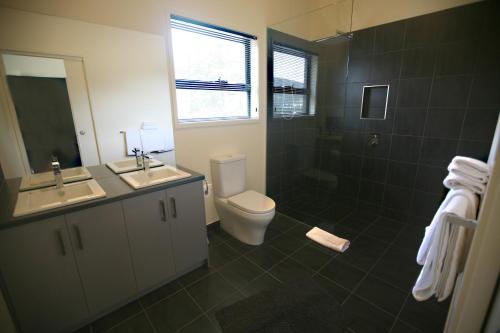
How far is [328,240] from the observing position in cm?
235

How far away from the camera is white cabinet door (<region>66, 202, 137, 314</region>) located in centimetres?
135

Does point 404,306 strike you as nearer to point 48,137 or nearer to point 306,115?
point 306,115

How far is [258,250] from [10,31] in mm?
2435

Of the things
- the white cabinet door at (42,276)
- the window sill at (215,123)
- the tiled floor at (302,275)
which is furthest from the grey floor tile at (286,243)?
the white cabinet door at (42,276)

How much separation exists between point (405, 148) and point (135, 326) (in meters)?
3.07

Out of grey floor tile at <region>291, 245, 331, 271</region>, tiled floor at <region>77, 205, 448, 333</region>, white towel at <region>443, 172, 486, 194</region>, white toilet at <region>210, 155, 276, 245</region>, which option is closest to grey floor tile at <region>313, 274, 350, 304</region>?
tiled floor at <region>77, 205, 448, 333</region>

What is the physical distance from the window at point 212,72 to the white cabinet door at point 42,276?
52.8 inches

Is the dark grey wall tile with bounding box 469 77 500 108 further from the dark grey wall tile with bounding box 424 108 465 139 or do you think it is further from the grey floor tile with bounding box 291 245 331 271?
the grey floor tile with bounding box 291 245 331 271

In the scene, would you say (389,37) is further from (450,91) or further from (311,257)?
(311,257)

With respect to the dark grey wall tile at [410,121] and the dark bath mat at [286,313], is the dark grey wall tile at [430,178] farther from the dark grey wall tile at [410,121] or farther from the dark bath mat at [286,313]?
the dark bath mat at [286,313]

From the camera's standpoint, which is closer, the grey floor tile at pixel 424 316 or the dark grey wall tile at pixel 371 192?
the grey floor tile at pixel 424 316

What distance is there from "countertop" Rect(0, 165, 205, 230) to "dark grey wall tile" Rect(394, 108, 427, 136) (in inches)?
92.2

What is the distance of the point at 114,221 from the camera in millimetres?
1452

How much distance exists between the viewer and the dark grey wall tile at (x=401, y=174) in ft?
8.52
